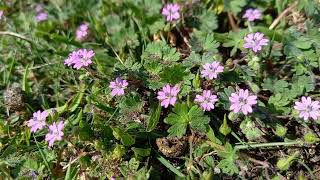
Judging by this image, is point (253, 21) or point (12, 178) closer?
point (12, 178)

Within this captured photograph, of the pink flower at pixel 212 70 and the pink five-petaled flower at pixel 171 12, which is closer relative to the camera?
the pink flower at pixel 212 70

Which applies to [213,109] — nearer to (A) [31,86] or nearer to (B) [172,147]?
(B) [172,147]

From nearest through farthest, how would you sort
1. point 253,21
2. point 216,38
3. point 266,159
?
point 266,159 < point 216,38 < point 253,21

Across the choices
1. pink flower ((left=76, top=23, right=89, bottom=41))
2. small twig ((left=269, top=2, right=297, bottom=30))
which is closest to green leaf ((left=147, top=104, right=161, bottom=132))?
pink flower ((left=76, top=23, right=89, bottom=41))

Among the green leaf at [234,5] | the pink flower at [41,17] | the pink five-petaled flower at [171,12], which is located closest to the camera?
the pink five-petaled flower at [171,12]

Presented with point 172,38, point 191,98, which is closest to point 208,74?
point 191,98

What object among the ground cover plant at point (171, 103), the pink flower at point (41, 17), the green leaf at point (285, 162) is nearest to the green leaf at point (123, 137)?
the ground cover plant at point (171, 103)

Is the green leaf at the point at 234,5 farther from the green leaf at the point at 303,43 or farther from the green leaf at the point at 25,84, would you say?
the green leaf at the point at 25,84
